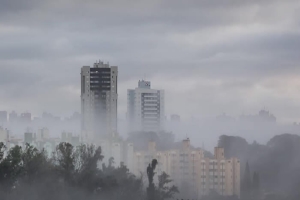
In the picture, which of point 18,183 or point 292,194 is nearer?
point 18,183

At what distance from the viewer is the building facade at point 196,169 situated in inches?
4658

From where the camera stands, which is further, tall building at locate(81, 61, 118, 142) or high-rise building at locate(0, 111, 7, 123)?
high-rise building at locate(0, 111, 7, 123)

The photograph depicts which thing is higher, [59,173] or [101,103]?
[101,103]

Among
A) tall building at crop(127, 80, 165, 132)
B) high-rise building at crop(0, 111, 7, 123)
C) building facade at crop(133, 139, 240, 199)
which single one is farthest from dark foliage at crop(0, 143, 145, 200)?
high-rise building at crop(0, 111, 7, 123)

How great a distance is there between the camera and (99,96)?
519ft

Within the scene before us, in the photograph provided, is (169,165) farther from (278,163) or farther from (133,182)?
(133,182)

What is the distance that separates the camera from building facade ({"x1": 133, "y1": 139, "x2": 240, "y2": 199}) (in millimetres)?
118312

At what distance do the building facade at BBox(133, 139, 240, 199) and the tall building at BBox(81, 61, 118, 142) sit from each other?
2929 cm

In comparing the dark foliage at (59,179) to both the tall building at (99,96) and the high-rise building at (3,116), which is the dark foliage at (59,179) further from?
the high-rise building at (3,116)

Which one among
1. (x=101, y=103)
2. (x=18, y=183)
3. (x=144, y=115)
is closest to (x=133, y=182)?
(x=18, y=183)

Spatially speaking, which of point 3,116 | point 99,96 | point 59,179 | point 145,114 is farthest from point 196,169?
point 3,116

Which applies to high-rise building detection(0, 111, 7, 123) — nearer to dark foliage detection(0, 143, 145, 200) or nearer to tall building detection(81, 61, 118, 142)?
tall building detection(81, 61, 118, 142)

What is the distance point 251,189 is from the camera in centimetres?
11525

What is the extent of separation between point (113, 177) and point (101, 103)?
7714cm
